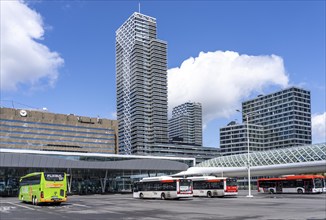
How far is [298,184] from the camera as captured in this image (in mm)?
57625

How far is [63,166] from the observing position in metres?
73.2

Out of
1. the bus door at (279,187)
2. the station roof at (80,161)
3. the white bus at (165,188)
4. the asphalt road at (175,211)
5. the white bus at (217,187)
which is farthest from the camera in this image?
the station roof at (80,161)

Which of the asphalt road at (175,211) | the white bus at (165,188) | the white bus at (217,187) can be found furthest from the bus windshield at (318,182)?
the asphalt road at (175,211)

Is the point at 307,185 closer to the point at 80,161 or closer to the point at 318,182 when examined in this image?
the point at 318,182

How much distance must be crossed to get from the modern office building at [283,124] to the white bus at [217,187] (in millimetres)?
125684

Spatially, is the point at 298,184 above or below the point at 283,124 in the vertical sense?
below

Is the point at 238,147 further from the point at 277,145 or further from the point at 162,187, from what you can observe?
the point at 162,187

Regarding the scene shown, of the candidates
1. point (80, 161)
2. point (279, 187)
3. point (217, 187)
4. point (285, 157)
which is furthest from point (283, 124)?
point (217, 187)

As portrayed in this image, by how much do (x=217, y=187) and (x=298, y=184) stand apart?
44.1 ft

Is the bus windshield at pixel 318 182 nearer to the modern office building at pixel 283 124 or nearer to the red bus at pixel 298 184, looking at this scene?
the red bus at pixel 298 184

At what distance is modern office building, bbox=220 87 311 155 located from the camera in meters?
181

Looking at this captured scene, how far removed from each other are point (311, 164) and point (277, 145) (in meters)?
119

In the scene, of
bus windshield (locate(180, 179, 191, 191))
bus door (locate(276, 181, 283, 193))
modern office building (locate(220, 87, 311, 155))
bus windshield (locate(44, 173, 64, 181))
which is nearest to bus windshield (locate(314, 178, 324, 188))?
bus door (locate(276, 181, 283, 193))

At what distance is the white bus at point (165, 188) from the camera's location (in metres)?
45.9
